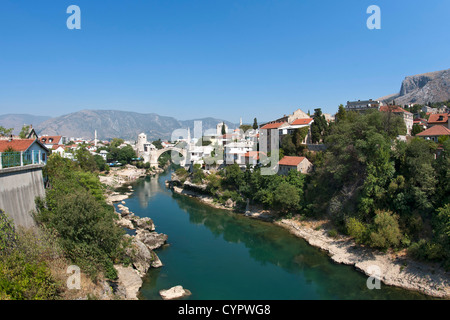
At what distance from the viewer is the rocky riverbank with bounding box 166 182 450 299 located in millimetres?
12242

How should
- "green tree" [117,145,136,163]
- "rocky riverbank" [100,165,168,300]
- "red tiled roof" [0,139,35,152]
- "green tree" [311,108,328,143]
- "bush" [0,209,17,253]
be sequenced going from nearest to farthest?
1. "bush" [0,209,17,253]
2. "red tiled roof" [0,139,35,152]
3. "rocky riverbank" [100,165,168,300]
4. "green tree" [311,108,328,143]
5. "green tree" [117,145,136,163]

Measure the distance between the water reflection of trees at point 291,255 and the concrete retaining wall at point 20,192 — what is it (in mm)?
11585

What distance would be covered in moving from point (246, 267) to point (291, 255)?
305 centimetres

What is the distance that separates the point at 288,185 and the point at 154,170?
36.3 meters

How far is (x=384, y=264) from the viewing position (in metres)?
13.9


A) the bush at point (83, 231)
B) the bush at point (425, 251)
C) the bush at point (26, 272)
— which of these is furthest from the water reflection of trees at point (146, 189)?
the bush at point (425, 251)

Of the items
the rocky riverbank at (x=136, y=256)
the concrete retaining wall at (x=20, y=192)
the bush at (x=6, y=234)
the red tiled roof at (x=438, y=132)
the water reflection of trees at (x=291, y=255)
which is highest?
the red tiled roof at (x=438, y=132)

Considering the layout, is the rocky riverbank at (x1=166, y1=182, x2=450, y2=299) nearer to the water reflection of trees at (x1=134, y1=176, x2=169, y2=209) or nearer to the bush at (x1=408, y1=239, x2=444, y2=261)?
the bush at (x1=408, y1=239, x2=444, y2=261)

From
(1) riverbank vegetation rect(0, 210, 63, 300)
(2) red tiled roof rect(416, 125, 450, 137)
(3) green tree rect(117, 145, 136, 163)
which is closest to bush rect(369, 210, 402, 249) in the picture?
(2) red tiled roof rect(416, 125, 450, 137)

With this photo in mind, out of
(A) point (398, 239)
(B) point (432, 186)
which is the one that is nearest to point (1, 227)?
(A) point (398, 239)

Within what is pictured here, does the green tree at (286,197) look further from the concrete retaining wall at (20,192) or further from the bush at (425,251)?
the concrete retaining wall at (20,192)

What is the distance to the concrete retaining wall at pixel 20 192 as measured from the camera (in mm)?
9625

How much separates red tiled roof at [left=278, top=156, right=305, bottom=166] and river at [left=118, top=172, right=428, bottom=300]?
6032mm
